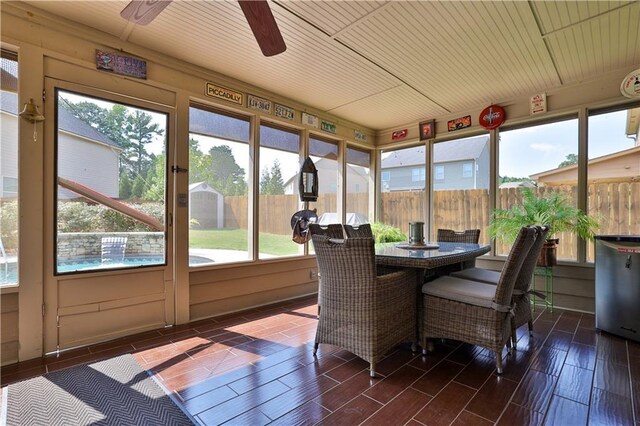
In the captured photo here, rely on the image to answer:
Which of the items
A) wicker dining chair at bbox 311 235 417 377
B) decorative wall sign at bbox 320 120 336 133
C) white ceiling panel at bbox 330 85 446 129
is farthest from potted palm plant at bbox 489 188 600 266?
decorative wall sign at bbox 320 120 336 133

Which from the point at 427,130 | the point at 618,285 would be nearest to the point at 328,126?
the point at 427,130

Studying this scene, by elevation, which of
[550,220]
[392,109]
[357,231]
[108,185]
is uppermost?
[392,109]

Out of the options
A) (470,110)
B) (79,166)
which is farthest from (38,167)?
(470,110)

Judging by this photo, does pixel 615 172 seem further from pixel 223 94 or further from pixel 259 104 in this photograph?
pixel 223 94

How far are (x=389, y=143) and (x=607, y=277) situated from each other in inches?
137

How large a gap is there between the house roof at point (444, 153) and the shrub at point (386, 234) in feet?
3.84

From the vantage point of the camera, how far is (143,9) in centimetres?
182

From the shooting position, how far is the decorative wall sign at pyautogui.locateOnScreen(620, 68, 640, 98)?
3127mm

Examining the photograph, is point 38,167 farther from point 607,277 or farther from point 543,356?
point 607,277

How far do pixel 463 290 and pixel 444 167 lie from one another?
3.00 metres

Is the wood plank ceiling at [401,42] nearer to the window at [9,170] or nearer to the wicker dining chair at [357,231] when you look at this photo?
the window at [9,170]

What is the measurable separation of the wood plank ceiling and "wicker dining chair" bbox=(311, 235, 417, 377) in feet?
6.01

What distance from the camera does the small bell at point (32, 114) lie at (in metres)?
2.31

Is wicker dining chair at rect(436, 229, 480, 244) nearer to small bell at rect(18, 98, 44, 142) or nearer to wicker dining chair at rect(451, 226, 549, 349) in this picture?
wicker dining chair at rect(451, 226, 549, 349)
